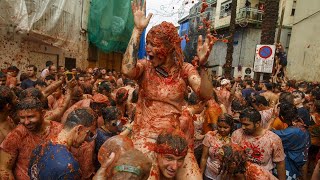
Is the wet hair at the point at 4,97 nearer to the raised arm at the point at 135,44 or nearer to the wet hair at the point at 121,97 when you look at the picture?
the raised arm at the point at 135,44

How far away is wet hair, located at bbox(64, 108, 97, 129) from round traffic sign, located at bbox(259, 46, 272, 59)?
7.57 m

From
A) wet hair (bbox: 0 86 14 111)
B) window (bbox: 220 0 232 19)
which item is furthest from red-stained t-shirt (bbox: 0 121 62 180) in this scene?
window (bbox: 220 0 232 19)

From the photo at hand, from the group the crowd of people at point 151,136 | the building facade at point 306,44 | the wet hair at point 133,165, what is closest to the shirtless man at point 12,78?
the crowd of people at point 151,136

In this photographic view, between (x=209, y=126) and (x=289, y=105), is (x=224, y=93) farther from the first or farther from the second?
(x=289, y=105)

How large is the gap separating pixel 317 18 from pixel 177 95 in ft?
58.1

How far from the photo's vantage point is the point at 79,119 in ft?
9.08

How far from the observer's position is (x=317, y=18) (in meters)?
17.8

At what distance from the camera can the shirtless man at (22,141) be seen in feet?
9.82

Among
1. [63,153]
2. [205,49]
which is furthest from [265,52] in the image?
[63,153]

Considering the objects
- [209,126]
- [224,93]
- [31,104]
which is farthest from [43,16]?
[31,104]

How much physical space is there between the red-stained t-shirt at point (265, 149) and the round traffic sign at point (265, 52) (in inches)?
229

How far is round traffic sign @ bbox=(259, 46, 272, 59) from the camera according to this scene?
364 inches

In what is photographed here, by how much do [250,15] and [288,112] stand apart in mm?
27164

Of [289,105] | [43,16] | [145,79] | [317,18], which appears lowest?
[289,105]
